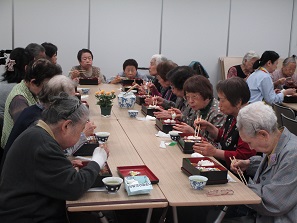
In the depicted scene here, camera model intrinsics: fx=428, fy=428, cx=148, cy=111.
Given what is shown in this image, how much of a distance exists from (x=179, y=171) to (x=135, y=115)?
5.09 ft

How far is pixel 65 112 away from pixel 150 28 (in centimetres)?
593

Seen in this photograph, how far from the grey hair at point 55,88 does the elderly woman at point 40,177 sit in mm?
677

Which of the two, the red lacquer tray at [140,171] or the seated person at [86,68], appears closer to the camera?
the red lacquer tray at [140,171]

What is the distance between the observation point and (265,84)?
5.29 m

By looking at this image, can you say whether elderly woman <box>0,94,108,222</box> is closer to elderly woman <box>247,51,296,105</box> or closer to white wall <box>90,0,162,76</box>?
elderly woman <box>247,51,296,105</box>

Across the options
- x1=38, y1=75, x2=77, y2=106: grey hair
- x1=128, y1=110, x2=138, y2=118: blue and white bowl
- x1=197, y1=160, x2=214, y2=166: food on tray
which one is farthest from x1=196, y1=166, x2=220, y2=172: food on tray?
x1=128, y1=110, x2=138, y2=118: blue and white bowl

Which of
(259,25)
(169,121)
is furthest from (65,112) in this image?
(259,25)

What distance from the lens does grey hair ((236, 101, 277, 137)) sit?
7.34 ft

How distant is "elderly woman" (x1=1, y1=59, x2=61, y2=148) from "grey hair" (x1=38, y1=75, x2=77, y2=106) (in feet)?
1.08

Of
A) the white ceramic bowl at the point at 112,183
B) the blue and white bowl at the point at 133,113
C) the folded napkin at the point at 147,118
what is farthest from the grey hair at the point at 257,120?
the blue and white bowl at the point at 133,113

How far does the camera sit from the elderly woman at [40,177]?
1.95m

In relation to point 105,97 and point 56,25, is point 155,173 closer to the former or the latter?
point 105,97

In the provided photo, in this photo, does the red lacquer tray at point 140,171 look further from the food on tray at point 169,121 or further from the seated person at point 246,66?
the seated person at point 246,66

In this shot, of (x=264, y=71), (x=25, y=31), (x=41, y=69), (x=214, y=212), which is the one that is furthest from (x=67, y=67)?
(x=214, y=212)
